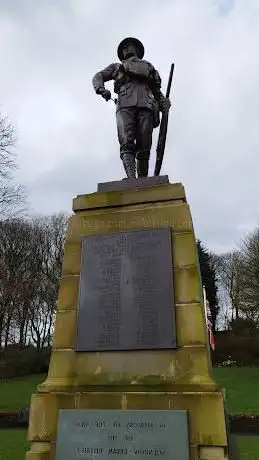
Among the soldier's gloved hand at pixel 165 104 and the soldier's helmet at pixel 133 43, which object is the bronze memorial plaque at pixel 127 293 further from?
the soldier's helmet at pixel 133 43

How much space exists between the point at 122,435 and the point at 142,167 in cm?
385

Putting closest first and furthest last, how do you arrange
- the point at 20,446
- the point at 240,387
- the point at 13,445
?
the point at 20,446 → the point at 13,445 → the point at 240,387

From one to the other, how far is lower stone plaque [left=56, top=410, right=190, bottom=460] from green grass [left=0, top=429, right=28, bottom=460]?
20.6 feet

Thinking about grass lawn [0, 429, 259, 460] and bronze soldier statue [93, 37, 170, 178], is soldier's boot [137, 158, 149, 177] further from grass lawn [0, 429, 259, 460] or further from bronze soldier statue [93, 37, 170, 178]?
grass lawn [0, 429, 259, 460]

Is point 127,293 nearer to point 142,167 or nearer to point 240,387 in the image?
point 142,167

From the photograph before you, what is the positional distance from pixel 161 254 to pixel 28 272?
32804 millimetres

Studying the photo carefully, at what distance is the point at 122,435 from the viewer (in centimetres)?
454

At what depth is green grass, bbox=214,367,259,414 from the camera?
1908cm

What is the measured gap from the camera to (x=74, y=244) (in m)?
5.93

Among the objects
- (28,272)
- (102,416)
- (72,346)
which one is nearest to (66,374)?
(72,346)

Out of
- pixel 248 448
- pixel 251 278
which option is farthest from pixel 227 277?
pixel 248 448

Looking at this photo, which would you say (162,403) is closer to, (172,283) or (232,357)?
(172,283)

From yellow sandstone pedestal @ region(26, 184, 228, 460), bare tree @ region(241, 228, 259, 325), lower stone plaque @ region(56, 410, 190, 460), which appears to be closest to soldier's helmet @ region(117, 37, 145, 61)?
yellow sandstone pedestal @ region(26, 184, 228, 460)

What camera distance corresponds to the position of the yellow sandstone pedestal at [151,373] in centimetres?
450
